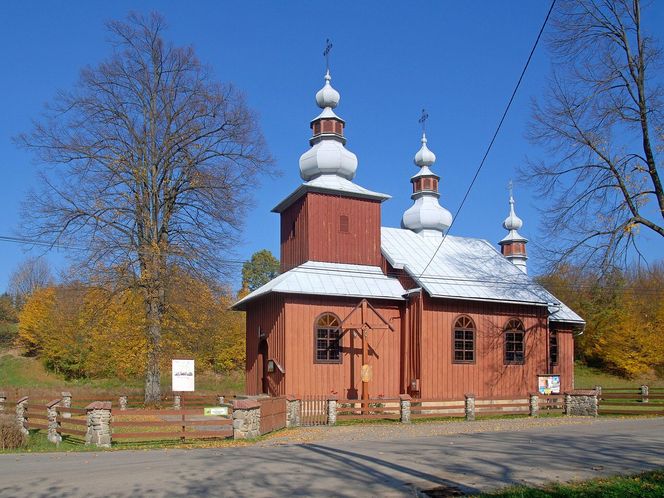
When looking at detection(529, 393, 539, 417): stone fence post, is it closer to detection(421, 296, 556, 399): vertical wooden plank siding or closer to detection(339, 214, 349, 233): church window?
detection(421, 296, 556, 399): vertical wooden plank siding

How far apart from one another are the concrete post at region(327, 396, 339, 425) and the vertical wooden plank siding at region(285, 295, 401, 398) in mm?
2701

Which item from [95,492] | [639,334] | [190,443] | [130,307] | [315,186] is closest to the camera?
[95,492]

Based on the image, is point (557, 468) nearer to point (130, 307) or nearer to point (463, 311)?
point (463, 311)

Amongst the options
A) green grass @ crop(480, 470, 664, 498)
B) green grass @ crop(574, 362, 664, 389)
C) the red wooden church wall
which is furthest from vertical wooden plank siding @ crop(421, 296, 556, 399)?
green grass @ crop(574, 362, 664, 389)

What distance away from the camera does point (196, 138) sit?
27.6 meters

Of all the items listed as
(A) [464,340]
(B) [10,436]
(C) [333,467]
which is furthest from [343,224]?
(C) [333,467]

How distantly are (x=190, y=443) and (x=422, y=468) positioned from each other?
7150 mm

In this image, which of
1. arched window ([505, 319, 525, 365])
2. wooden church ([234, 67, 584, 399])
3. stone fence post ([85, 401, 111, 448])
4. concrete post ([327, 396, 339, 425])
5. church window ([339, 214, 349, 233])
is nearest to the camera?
stone fence post ([85, 401, 111, 448])

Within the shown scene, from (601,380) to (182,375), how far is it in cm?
3218

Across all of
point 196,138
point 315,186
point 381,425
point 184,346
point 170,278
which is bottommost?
point 381,425

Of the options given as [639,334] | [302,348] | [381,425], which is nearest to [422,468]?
[381,425]

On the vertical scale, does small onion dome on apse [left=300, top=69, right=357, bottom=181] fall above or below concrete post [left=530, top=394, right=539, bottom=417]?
above

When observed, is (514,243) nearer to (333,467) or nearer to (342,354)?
(342,354)

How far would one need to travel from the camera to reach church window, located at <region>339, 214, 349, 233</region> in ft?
82.8
